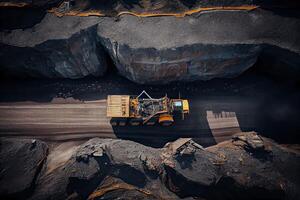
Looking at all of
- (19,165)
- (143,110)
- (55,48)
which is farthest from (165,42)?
(19,165)

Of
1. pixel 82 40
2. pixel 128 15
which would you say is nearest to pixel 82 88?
pixel 82 40

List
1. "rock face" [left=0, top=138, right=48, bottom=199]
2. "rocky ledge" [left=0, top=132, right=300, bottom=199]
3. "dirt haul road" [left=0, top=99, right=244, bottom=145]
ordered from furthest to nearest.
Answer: "dirt haul road" [left=0, top=99, right=244, bottom=145]
"rocky ledge" [left=0, top=132, right=300, bottom=199]
"rock face" [left=0, top=138, right=48, bottom=199]

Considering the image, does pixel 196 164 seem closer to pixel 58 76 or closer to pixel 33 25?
pixel 58 76

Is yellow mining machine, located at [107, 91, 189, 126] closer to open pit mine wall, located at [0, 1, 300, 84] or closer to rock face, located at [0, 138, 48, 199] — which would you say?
open pit mine wall, located at [0, 1, 300, 84]

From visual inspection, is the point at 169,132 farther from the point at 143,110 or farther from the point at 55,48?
the point at 55,48

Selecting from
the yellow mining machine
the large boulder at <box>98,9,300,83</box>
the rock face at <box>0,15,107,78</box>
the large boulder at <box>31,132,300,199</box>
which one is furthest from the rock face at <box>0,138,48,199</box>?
the large boulder at <box>98,9,300,83</box>

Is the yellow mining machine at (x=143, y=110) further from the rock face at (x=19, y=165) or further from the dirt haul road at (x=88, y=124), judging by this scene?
the rock face at (x=19, y=165)

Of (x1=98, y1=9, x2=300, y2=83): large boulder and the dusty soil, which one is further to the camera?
the dusty soil
